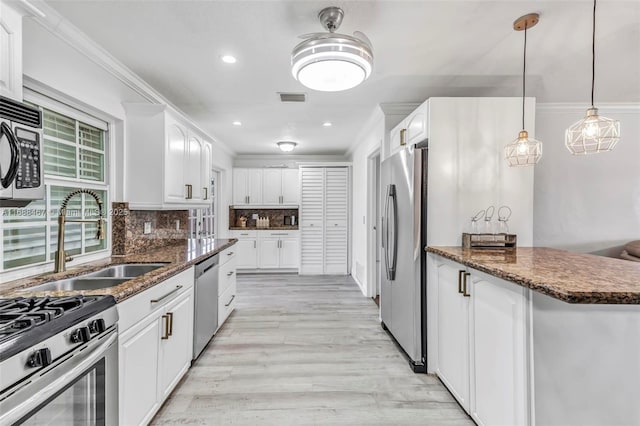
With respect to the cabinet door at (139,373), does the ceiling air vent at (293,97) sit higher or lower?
higher

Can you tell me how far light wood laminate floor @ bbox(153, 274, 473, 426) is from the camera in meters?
1.83

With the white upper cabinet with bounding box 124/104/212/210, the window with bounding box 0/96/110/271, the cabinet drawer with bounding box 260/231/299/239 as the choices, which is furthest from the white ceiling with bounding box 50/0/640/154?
the cabinet drawer with bounding box 260/231/299/239

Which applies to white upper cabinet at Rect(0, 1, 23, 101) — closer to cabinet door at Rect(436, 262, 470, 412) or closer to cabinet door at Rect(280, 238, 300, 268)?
cabinet door at Rect(436, 262, 470, 412)

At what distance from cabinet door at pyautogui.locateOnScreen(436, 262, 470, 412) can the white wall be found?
206cm

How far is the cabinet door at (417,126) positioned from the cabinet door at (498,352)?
123 centimetres

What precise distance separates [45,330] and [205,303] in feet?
5.33

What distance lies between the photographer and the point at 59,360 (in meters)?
1.02

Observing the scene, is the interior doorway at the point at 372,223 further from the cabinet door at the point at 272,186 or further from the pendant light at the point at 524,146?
the cabinet door at the point at 272,186

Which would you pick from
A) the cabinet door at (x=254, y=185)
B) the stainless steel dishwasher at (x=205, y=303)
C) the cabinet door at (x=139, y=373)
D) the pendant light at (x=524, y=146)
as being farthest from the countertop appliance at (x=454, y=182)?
the cabinet door at (x=254, y=185)

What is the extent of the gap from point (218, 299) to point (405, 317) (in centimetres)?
181

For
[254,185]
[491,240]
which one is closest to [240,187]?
[254,185]

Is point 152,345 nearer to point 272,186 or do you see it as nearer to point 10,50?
point 10,50

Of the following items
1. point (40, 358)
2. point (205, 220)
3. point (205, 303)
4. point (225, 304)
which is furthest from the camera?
point (205, 220)

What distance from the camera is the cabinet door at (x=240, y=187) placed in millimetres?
5941
